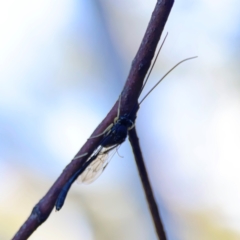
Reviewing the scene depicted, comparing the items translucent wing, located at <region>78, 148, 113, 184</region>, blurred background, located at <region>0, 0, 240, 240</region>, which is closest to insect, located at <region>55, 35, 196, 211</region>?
translucent wing, located at <region>78, 148, 113, 184</region>

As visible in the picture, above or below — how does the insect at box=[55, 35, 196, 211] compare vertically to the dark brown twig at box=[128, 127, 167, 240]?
above

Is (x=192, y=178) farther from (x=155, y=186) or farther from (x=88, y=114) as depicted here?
(x=88, y=114)

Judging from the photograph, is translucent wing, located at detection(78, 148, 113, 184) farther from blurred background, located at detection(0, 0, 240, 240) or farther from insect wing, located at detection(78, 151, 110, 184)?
blurred background, located at detection(0, 0, 240, 240)

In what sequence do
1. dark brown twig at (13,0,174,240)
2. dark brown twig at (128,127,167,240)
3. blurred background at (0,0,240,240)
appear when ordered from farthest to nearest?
blurred background at (0,0,240,240) → dark brown twig at (128,127,167,240) → dark brown twig at (13,0,174,240)

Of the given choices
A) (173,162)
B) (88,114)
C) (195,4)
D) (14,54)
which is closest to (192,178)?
(173,162)

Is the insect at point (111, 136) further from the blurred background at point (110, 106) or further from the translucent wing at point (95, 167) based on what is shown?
the blurred background at point (110, 106)

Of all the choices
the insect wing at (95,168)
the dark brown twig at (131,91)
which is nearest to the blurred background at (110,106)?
the insect wing at (95,168)

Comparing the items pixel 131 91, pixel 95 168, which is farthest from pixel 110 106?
pixel 131 91
